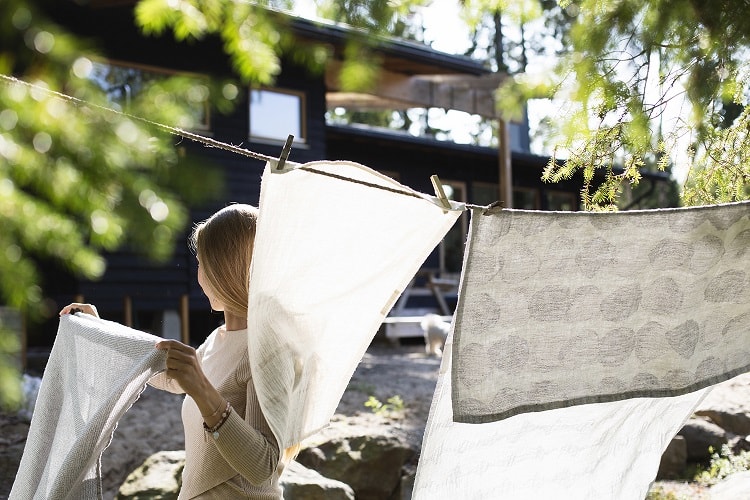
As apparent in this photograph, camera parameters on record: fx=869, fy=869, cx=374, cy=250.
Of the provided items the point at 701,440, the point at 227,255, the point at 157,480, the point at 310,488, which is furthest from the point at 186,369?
the point at 701,440

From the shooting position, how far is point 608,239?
232 cm

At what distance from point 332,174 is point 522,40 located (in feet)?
90.8

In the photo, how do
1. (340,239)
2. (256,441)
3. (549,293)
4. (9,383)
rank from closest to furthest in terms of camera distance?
(9,383) → (256,441) → (340,239) → (549,293)

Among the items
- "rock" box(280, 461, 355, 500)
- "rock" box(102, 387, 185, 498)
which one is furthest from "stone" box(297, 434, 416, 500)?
"rock" box(102, 387, 185, 498)

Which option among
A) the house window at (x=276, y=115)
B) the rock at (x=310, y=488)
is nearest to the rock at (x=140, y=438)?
the rock at (x=310, y=488)

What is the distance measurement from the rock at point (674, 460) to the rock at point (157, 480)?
3.12 meters

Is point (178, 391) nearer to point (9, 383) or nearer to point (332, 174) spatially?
point (332, 174)

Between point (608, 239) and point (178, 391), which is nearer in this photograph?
point (178, 391)

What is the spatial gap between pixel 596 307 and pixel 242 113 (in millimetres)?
9928

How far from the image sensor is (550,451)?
2.44 meters

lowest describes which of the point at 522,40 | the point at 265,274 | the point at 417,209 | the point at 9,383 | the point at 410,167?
the point at 9,383

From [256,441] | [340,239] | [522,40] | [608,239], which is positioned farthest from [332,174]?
[522,40]

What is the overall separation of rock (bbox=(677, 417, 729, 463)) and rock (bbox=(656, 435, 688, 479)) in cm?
14

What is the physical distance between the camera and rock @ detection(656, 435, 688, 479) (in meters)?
5.62
